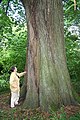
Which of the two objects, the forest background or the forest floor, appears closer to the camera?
the forest floor

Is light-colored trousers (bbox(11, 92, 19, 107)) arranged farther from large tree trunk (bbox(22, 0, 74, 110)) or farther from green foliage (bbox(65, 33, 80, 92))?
green foliage (bbox(65, 33, 80, 92))

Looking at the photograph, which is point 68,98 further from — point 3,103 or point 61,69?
point 3,103

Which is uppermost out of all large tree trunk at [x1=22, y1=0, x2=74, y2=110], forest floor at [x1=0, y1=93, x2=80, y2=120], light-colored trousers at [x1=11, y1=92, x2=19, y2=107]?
large tree trunk at [x1=22, y1=0, x2=74, y2=110]

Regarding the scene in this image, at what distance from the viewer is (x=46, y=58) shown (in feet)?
26.9

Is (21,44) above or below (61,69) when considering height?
above

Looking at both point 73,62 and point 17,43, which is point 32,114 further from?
point 17,43

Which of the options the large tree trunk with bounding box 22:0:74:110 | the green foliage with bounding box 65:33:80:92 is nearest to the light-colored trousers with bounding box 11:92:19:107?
the large tree trunk with bounding box 22:0:74:110

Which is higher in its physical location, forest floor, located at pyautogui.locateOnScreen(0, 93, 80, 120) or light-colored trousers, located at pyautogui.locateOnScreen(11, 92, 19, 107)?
light-colored trousers, located at pyautogui.locateOnScreen(11, 92, 19, 107)

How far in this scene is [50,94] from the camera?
26.2ft

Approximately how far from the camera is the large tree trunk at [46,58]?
808 centimetres

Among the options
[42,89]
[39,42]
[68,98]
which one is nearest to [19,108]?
[42,89]

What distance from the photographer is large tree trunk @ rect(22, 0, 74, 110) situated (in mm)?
8078

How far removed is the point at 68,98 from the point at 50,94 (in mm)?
679

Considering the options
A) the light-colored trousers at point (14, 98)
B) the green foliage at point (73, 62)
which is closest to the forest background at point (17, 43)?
the green foliage at point (73, 62)
